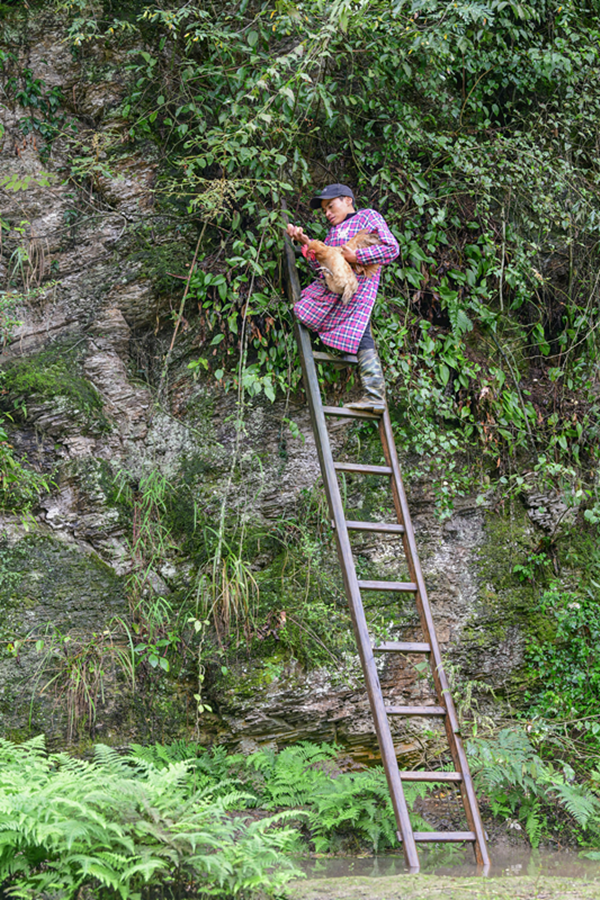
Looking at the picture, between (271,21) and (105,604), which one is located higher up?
(271,21)

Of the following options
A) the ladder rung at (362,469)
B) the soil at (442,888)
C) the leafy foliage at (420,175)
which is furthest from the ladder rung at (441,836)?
the leafy foliage at (420,175)

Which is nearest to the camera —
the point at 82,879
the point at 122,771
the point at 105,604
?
the point at 82,879

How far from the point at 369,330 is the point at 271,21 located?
7.43 ft

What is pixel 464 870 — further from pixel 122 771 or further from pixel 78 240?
pixel 78 240

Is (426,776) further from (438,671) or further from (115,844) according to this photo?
(115,844)

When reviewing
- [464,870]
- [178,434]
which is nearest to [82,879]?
[464,870]

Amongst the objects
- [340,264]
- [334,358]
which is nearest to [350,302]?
[340,264]

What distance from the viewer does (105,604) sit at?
5.07 meters

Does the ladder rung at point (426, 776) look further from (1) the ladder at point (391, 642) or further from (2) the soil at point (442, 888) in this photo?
(2) the soil at point (442, 888)

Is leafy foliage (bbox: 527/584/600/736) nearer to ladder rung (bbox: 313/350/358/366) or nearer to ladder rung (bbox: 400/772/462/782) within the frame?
ladder rung (bbox: 400/772/462/782)

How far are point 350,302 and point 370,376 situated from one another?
50 centimetres

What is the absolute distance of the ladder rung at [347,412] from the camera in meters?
4.89

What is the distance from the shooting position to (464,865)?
3994 millimetres

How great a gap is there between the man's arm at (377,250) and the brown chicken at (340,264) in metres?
0.03
